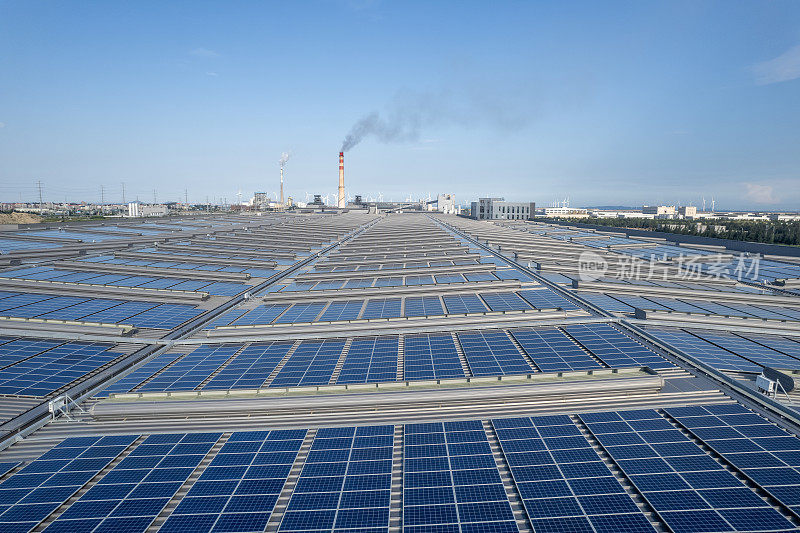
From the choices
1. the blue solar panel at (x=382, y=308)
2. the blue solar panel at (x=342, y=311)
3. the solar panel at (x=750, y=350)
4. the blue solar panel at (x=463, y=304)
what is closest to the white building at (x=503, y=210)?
the blue solar panel at (x=463, y=304)

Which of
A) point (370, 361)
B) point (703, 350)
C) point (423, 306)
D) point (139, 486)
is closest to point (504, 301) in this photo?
point (423, 306)

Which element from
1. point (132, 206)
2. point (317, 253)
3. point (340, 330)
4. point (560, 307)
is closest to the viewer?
point (340, 330)

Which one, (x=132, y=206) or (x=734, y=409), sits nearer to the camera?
(x=734, y=409)

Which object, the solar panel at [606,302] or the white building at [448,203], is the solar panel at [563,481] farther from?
the white building at [448,203]

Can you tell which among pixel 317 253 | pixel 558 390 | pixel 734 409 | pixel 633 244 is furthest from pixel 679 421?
pixel 633 244

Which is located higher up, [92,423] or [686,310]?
[686,310]

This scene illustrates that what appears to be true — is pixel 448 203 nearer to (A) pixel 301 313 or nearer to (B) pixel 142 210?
(B) pixel 142 210

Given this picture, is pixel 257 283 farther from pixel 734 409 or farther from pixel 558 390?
pixel 734 409
